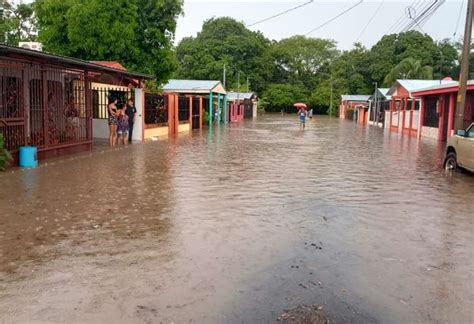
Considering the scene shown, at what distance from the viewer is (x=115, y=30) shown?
2903 cm

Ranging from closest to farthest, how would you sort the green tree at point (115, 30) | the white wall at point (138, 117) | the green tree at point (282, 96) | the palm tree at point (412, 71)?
→ the white wall at point (138, 117) < the green tree at point (115, 30) < the palm tree at point (412, 71) < the green tree at point (282, 96)

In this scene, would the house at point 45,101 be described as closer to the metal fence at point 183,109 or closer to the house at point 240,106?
the metal fence at point 183,109

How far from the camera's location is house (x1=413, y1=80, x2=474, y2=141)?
23328mm

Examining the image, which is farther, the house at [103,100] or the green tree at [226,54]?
the green tree at [226,54]

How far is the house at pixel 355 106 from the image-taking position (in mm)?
61406

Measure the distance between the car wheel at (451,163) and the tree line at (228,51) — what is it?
828 inches

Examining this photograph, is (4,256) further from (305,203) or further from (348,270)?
(305,203)

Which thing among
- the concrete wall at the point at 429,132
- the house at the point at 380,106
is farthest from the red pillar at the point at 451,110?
the house at the point at 380,106

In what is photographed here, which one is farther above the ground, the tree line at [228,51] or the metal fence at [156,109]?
the tree line at [228,51]

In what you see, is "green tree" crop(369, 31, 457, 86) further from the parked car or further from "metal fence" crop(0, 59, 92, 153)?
"metal fence" crop(0, 59, 92, 153)

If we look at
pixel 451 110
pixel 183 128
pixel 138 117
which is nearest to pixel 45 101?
pixel 138 117

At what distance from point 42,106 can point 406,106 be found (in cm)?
2890

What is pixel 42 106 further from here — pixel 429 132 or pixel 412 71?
pixel 412 71

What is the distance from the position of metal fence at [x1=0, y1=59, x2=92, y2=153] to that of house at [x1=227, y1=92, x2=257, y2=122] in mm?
33148
